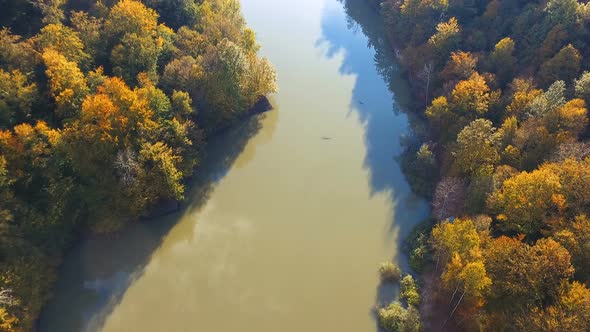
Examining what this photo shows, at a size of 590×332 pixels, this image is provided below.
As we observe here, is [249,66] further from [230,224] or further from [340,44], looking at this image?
[340,44]

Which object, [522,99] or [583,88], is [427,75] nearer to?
[522,99]

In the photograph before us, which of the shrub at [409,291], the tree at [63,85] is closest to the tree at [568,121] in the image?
the shrub at [409,291]

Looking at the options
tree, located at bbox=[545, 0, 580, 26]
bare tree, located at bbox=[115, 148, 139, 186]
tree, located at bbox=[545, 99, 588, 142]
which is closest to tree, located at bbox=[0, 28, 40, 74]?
bare tree, located at bbox=[115, 148, 139, 186]

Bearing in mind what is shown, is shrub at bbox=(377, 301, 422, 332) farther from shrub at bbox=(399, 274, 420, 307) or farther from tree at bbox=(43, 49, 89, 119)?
tree at bbox=(43, 49, 89, 119)

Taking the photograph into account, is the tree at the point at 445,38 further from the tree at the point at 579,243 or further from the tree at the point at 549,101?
the tree at the point at 579,243

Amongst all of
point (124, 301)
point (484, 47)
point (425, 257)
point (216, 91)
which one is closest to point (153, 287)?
point (124, 301)

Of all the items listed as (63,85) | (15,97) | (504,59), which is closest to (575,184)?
(504,59)
